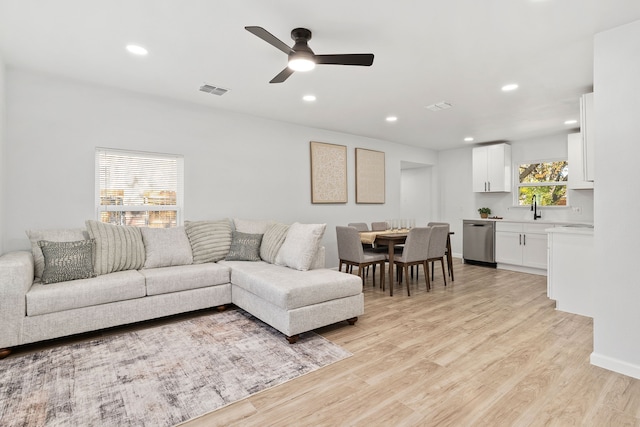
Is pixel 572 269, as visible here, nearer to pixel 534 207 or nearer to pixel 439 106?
pixel 439 106

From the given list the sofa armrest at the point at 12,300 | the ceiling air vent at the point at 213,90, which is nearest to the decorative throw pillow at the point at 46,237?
the sofa armrest at the point at 12,300

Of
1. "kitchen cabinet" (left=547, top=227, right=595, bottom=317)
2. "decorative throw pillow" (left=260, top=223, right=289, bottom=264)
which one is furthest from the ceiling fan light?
"kitchen cabinet" (left=547, top=227, right=595, bottom=317)

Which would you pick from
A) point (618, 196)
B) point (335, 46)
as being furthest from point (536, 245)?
point (335, 46)

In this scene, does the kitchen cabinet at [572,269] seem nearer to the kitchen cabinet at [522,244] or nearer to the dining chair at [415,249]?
the dining chair at [415,249]

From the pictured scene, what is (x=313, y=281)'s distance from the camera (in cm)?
291

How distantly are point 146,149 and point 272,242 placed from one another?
75.0 inches

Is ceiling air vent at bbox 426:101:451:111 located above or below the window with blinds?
above

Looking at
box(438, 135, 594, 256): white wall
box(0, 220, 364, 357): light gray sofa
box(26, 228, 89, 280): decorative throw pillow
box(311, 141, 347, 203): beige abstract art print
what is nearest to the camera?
box(0, 220, 364, 357): light gray sofa

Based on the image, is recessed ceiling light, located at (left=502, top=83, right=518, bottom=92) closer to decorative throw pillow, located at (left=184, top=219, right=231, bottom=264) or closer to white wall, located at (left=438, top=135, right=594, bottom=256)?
white wall, located at (left=438, top=135, right=594, bottom=256)

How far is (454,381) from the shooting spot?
213 cm

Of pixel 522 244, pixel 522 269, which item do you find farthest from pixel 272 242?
pixel 522 269

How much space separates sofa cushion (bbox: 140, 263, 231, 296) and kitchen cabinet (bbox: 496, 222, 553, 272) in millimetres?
5019

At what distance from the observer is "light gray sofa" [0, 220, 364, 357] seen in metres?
2.53

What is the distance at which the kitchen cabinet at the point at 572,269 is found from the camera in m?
3.36
